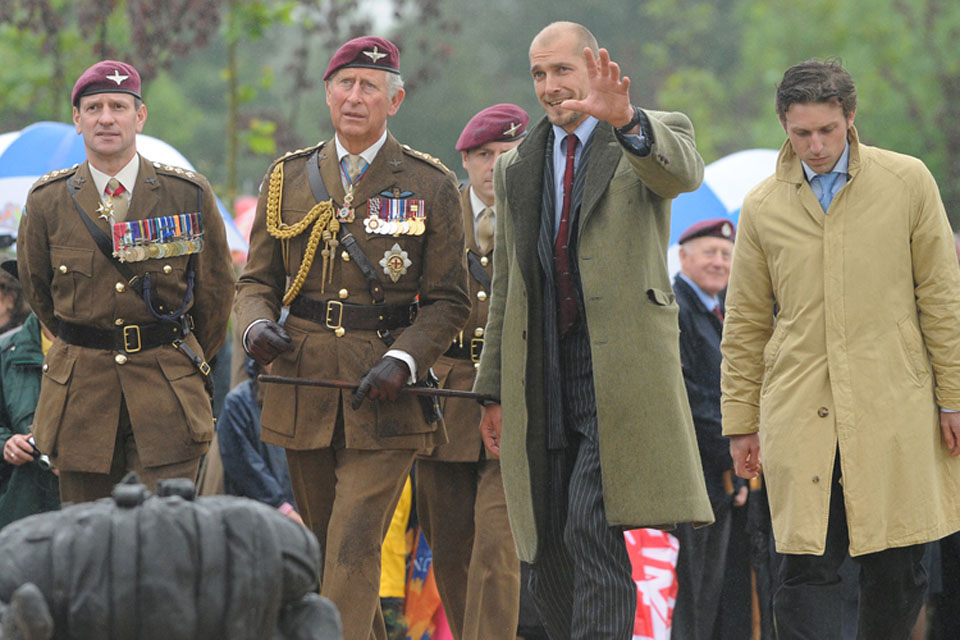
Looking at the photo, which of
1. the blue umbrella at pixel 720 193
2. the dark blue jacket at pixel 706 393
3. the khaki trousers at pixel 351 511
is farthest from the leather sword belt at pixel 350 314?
the blue umbrella at pixel 720 193

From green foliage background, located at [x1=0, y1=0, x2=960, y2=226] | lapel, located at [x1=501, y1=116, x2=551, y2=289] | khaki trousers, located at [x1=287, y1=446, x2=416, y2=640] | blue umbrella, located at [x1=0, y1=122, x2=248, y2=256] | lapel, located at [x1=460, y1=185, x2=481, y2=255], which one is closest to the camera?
lapel, located at [x1=501, y1=116, x2=551, y2=289]

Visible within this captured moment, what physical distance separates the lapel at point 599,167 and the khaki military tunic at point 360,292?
1.00 metres

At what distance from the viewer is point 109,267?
6477 millimetres

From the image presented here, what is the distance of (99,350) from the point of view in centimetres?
651

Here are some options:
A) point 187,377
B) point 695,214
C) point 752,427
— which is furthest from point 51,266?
point 695,214

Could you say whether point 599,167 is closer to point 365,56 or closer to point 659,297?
point 659,297

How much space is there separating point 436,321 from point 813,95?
5.32 ft

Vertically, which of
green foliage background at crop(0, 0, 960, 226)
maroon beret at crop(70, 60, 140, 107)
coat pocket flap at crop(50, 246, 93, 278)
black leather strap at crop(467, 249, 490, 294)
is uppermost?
green foliage background at crop(0, 0, 960, 226)

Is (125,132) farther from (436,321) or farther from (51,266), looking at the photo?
(436,321)

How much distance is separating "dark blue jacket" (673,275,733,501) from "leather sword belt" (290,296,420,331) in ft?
7.40

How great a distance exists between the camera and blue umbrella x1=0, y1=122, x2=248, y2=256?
9750 mm

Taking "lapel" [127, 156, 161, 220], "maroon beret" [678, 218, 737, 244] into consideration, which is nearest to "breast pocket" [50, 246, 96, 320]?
"lapel" [127, 156, 161, 220]

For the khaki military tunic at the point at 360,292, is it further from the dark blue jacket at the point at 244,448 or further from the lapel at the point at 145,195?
the dark blue jacket at the point at 244,448

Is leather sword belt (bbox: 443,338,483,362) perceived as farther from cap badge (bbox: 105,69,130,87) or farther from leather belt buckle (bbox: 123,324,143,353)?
cap badge (bbox: 105,69,130,87)
